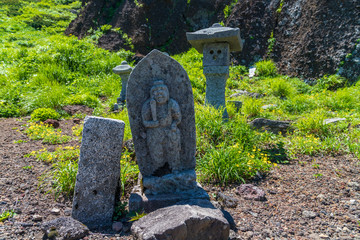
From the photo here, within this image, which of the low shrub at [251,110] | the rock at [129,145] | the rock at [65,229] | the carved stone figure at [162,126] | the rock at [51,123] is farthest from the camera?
the rock at [51,123]

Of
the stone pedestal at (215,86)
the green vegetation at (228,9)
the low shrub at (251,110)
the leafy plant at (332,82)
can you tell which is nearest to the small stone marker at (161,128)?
the stone pedestal at (215,86)

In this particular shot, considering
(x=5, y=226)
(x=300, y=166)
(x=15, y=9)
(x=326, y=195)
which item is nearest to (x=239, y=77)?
(x=300, y=166)

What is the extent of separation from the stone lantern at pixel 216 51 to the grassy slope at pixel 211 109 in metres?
0.56

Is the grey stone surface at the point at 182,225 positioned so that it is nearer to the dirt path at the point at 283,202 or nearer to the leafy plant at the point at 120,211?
the dirt path at the point at 283,202

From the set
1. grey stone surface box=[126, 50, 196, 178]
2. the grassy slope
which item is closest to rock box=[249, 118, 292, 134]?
the grassy slope

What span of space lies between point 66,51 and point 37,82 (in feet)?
8.37

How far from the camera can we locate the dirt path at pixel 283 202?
222cm

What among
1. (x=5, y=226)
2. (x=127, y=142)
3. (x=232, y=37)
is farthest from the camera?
(x=232, y=37)

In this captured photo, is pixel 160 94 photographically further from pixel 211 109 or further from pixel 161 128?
pixel 211 109

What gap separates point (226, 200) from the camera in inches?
104

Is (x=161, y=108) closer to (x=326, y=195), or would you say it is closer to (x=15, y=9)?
(x=326, y=195)

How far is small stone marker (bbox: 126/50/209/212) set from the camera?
2486mm

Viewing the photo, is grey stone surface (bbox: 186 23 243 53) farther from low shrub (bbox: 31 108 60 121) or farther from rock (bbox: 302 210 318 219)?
low shrub (bbox: 31 108 60 121)

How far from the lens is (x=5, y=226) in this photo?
7.24 ft
